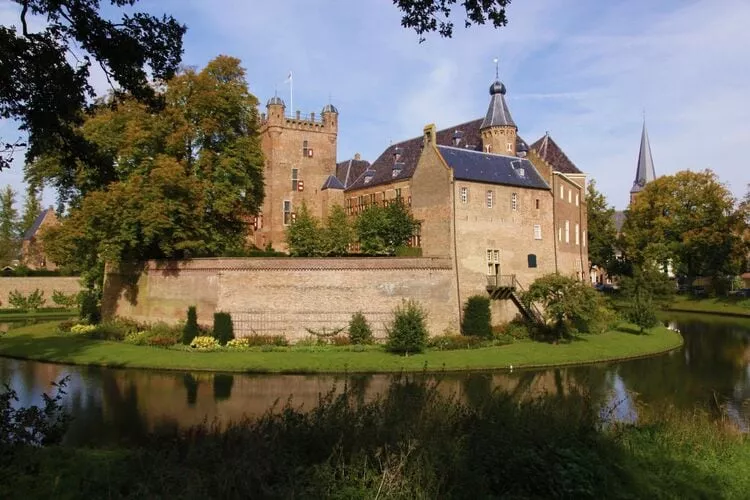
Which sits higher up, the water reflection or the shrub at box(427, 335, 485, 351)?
the shrub at box(427, 335, 485, 351)

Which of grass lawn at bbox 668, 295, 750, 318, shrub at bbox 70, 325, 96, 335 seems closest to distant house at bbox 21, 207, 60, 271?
shrub at bbox 70, 325, 96, 335

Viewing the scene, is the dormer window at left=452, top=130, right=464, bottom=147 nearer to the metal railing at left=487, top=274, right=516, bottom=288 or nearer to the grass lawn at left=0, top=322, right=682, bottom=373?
the metal railing at left=487, top=274, right=516, bottom=288

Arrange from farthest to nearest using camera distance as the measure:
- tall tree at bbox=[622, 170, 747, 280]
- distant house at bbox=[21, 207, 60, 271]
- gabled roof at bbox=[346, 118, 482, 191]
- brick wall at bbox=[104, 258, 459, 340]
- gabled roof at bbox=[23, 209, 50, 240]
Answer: gabled roof at bbox=[23, 209, 50, 240], distant house at bbox=[21, 207, 60, 271], tall tree at bbox=[622, 170, 747, 280], gabled roof at bbox=[346, 118, 482, 191], brick wall at bbox=[104, 258, 459, 340]

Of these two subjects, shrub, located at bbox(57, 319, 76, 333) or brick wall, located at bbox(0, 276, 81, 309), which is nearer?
shrub, located at bbox(57, 319, 76, 333)

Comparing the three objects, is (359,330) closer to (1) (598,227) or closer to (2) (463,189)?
(2) (463,189)

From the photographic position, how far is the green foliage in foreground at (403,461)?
6879mm

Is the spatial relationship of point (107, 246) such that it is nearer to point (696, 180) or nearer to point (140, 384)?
point (140, 384)

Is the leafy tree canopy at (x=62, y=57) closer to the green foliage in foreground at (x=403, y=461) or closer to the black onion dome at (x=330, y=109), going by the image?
the green foliage in foreground at (x=403, y=461)

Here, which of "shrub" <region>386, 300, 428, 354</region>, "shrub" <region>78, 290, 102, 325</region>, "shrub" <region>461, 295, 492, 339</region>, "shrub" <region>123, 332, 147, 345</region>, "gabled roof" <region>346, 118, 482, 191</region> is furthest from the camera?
"gabled roof" <region>346, 118, 482, 191</region>

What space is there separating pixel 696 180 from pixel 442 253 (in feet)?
115

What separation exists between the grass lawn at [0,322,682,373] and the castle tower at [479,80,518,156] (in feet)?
47.9

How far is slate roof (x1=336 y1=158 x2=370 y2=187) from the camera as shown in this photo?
4969 centimetres

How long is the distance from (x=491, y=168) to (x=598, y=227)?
2199cm

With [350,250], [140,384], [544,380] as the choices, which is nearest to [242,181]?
[350,250]
